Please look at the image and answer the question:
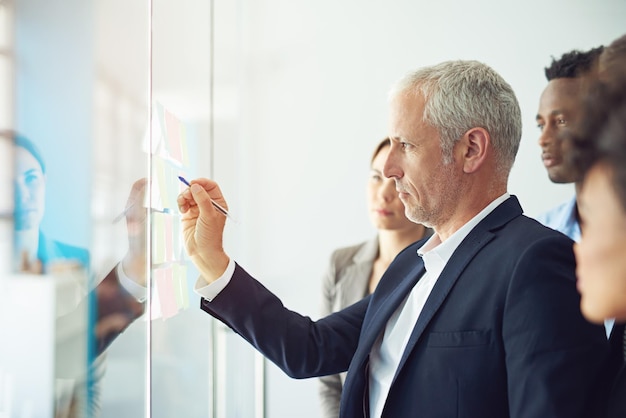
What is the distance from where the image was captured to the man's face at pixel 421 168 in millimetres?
1238

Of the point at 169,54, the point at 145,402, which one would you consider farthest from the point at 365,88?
the point at 145,402

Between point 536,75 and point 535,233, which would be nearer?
point 535,233

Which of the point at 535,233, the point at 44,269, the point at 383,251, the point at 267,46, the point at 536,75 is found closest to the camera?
the point at 44,269

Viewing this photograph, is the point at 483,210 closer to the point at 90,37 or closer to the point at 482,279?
the point at 482,279

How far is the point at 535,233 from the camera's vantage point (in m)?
→ 1.09

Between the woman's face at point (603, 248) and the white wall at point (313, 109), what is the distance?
251 cm

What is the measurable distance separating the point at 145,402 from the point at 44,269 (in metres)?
0.50

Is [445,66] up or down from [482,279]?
up

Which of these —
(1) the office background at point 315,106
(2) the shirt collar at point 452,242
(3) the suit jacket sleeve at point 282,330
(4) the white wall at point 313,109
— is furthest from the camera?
(4) the white wall at point 313,109

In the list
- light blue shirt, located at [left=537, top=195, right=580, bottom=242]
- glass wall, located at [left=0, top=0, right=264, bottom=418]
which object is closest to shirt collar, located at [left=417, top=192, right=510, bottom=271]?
glass wall, located at [left=0, top=0, right=264, bottom=418]

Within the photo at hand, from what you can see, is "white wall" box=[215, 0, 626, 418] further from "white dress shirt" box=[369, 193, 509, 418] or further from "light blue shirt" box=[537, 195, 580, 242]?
"white dress shirt" box=[369, 193, 509, 418]

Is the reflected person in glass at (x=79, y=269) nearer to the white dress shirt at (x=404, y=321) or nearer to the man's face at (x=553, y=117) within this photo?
the white dress shirt at (x=404, y=321)

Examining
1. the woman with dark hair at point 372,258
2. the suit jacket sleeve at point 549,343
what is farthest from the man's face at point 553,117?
A: the suit jacket sleeve at point 549,343

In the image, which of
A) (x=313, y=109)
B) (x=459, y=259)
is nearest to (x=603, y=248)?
(x=459, y=259)
